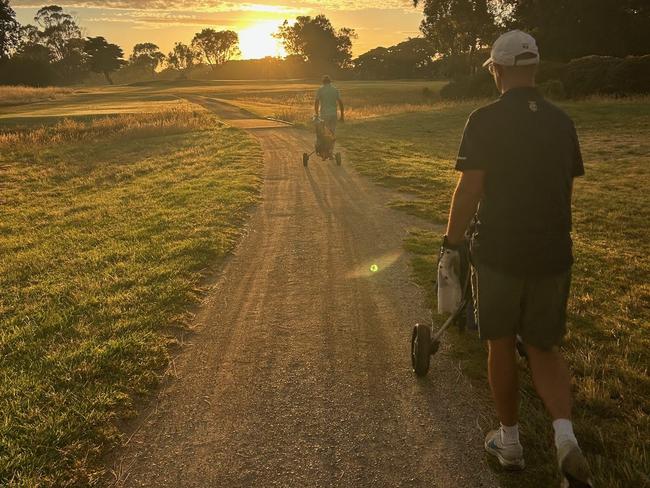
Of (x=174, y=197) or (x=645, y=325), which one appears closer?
(x=645, y=325)

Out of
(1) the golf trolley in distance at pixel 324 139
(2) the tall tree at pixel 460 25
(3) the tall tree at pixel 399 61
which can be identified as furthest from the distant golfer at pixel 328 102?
(3) the tall tree at pixel 399 61

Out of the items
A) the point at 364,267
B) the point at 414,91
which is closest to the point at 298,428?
the point at 364,267

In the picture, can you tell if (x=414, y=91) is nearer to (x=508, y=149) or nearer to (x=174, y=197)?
(x=174, y=197)

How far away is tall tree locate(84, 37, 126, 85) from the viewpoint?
11750cm

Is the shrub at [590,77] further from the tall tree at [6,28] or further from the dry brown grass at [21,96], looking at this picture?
the tall tree at [6,28]

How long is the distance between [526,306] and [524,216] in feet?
1.74

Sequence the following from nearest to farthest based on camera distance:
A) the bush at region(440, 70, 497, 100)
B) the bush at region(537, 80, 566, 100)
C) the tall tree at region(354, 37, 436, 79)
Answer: the bush at region(537, 80, 566, 100) → the bush at region(440, 70, 497, 100) → the tall tree at region(354, 37, 436, 79)

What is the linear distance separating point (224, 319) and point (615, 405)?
12.5ft

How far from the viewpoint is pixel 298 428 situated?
11.7 feet

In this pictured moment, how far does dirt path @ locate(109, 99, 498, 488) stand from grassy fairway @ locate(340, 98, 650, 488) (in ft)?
1.41

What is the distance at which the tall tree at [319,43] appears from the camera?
128m

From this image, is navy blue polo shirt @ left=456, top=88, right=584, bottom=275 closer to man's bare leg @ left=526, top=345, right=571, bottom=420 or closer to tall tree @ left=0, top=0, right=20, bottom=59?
man's bare leg @ left=526, top=345, right=571, bottom=420

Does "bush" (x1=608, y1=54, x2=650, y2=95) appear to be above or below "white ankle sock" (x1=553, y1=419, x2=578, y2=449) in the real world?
above

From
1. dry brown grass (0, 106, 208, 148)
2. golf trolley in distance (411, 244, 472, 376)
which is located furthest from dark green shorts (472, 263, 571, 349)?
Result: dry brown grass (0, 106, 208, 148)
